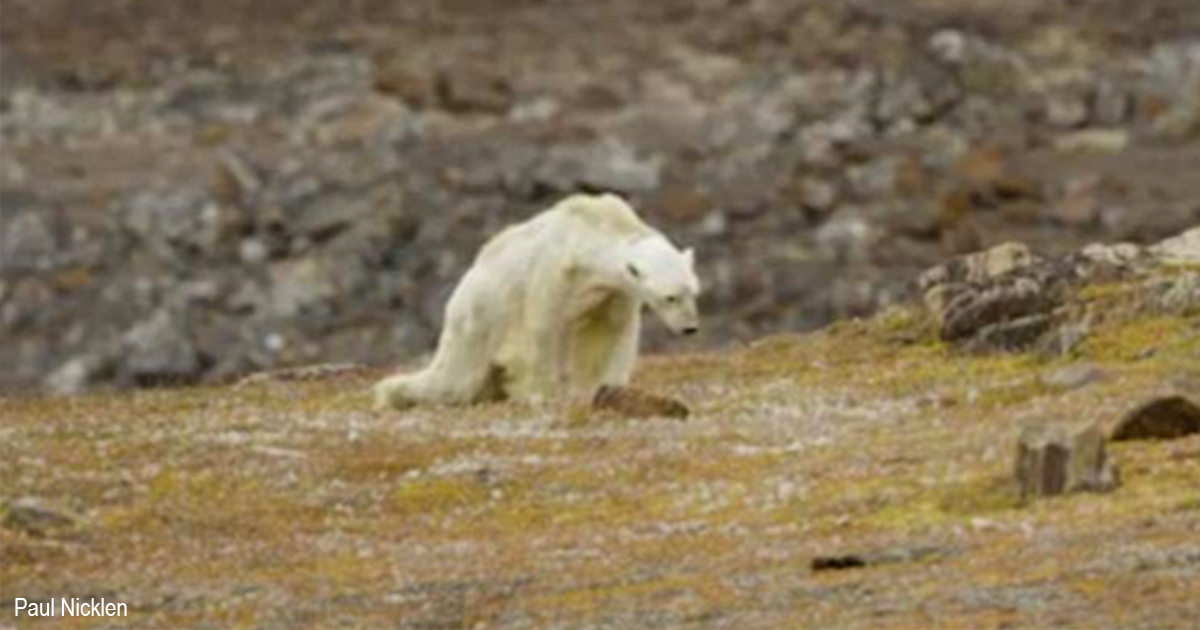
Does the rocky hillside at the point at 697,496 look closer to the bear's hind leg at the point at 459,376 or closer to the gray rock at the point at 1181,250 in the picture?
A: the gray rock at the point at 1181,250

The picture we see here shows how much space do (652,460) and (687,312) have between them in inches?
186

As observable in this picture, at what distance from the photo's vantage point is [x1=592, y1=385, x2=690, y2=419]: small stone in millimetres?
25922

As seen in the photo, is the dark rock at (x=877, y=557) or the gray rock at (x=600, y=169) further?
the gray rock at (x=600, y=169)

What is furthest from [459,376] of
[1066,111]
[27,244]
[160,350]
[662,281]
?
[1066,111]

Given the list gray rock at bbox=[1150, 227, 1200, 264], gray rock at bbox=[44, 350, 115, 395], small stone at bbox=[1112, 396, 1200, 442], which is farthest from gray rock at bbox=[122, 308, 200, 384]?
small stone at bbox=[1112, 396, 1200, 442]

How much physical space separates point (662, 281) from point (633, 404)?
2.50 meters

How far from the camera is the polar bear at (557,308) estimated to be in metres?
28.5

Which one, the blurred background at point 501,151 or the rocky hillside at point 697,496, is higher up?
the blurred background at point 501,151

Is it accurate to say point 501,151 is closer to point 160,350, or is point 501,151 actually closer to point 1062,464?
point 160,350

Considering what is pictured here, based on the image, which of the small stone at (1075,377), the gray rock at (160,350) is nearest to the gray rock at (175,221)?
the gray rock at (160,350)

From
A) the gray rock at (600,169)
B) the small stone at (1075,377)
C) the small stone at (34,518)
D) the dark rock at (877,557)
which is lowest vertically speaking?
the dark rock at (877,557)

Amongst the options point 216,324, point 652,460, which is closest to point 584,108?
point 216,324

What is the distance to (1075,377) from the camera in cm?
2598

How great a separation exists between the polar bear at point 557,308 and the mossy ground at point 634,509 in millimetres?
461
